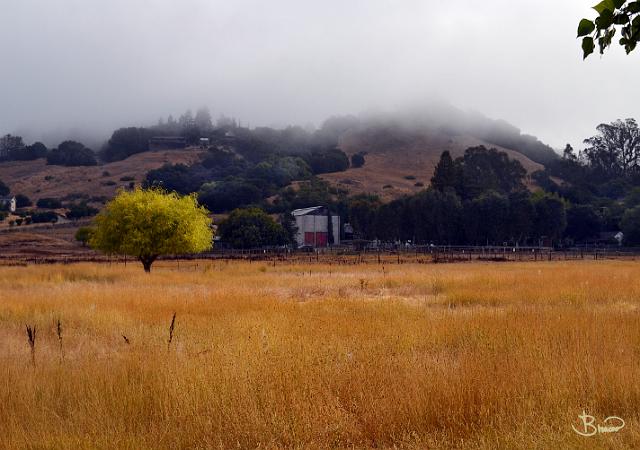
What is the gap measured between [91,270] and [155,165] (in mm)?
163104

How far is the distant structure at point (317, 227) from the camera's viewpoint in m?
109

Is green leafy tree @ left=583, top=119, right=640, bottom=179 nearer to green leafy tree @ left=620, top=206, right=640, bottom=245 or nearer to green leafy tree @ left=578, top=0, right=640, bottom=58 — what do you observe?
green leafy tree @ left=620, top=206, right=640, bottom=245

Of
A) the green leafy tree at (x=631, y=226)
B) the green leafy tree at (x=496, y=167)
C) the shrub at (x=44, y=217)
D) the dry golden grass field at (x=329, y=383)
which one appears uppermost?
the green leafy tree at (x=496, y=167)

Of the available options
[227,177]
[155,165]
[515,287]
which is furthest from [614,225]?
[155,165]

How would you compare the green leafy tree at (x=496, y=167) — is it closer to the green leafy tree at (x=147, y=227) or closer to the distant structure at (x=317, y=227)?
the distant structure at (x=317, y=227)

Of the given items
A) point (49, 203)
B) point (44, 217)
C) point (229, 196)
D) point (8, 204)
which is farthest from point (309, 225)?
point (8, 204)

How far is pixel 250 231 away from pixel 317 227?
23.7m

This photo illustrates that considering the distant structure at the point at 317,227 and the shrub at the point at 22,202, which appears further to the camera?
the shrub at the point at 22,202

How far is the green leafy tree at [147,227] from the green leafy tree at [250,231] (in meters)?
47.2

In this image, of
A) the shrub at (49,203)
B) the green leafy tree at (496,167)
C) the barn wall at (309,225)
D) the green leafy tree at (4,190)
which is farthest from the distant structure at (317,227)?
the green leafy tree at (4,190)

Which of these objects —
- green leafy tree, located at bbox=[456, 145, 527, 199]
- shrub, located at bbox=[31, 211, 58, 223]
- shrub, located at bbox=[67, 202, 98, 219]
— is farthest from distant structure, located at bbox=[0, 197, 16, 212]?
green leafy tree, located at bbox=[456, 145, 527, 199]

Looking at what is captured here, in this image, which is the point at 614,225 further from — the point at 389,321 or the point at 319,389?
the point at 319,389

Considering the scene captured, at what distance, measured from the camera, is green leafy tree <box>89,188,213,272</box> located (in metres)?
39.8

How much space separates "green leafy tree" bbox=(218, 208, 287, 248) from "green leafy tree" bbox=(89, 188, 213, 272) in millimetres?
47244
